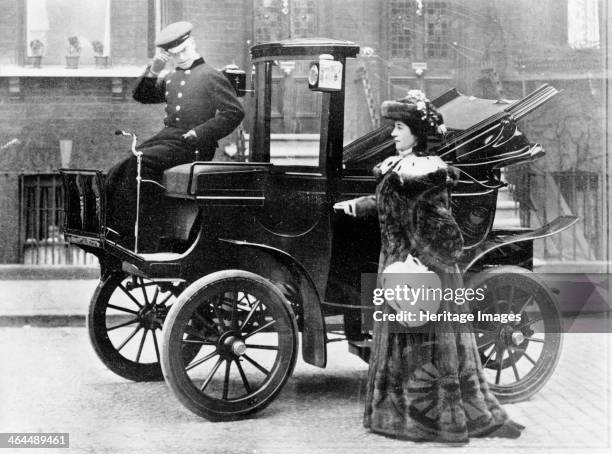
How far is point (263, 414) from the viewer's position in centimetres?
500

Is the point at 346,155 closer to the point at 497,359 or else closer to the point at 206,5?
the point at 497,359

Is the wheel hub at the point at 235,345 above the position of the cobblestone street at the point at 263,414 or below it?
above

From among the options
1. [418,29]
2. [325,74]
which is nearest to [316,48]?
[325,74]

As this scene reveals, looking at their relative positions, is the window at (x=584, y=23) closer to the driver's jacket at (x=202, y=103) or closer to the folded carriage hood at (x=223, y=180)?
the driver's jacket at (x=202, y=103)

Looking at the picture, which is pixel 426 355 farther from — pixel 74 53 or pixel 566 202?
pixel 566 202

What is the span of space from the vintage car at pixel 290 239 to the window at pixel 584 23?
2158mm

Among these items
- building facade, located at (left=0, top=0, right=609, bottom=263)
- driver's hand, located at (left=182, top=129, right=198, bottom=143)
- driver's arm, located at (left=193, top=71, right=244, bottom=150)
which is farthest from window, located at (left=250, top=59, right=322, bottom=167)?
building facade, located at (left=0, top=0, right=609, bottom=263)

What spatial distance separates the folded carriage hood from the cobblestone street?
52.5 inches

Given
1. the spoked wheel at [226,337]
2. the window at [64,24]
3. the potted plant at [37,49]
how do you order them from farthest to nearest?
the potted plant at [37,49] → the window at [64,24] → the spoked wheel at [226,337]

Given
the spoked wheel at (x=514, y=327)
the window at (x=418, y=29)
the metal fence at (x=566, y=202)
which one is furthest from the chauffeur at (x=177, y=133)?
the metal fence at (x=566, y=202)

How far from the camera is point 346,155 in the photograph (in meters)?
5.82

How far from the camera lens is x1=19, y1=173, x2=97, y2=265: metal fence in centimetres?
1018

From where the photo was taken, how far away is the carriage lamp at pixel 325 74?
4867 mm

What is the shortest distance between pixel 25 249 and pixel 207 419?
615 centimetres
